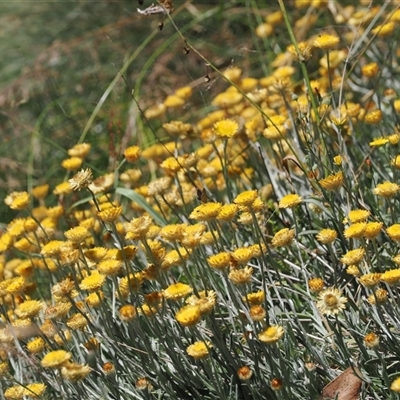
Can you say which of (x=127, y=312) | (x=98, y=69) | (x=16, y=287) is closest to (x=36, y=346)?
(x=16, y=287)

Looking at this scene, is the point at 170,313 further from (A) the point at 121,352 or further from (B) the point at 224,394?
(B) the point at 224,394

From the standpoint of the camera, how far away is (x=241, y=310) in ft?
7.29

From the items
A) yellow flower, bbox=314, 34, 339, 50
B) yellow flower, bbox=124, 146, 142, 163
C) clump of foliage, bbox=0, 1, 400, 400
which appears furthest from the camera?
yellow flower, bbox=124, 146, 142, 163

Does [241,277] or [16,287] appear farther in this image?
[16,287]

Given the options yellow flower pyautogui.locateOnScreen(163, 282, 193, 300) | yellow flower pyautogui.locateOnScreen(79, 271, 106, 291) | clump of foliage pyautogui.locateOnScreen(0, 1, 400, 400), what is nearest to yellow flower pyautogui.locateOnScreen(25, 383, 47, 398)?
clump of foliage pyautogui.locateOnScreen(0, 1, 400, 400)

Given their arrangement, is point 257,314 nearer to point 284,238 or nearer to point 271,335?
point 271,335

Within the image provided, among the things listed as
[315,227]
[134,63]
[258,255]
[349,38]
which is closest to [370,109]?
[349,38]

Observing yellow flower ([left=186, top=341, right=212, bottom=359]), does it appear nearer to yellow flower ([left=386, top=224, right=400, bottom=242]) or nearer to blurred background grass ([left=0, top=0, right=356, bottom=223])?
yellow flower ([left=386, top=224, right=400, bottom=242])

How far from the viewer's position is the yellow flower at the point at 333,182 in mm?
2303

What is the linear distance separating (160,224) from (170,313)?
1.92 feet

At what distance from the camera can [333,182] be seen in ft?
7.59

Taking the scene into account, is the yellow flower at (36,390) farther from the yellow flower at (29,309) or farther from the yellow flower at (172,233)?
the yellow flower at (172,233)

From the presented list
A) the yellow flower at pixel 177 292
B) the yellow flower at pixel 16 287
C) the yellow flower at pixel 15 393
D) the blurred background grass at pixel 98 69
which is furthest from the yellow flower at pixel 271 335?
the blurred background grass at pixel 98 69

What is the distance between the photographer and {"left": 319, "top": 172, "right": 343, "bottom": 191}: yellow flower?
2303 mm
